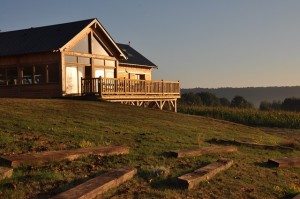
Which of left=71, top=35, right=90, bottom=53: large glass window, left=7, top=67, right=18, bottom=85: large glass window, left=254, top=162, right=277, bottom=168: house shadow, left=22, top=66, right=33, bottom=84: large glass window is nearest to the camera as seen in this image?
left=254, top=162, right=277, bottom=168: house shadow

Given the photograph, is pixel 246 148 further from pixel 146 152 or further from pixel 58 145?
pixel 58 145

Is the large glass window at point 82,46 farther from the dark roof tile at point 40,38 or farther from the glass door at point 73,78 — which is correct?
the glass door at point 73,78

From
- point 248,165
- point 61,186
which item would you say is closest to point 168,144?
point 248,165

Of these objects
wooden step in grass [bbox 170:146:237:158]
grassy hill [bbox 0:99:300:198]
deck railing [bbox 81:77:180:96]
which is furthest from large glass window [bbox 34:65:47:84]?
wooden step in grass [bbox 170:146:237:158]

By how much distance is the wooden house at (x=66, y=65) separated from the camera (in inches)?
1063

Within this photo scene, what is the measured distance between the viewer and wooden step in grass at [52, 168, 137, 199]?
5850 mm

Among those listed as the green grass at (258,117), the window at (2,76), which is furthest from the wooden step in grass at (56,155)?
the green grass at (258,117)

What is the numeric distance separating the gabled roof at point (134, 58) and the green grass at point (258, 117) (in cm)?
699

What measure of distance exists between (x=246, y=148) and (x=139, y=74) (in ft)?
87.0

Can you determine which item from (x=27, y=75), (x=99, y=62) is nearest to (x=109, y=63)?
(x=99, y=62)

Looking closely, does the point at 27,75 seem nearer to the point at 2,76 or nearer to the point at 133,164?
the point at 2,76

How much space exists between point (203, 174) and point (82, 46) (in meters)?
22.8

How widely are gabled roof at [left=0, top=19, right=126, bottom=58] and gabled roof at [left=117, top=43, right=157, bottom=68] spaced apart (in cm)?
501

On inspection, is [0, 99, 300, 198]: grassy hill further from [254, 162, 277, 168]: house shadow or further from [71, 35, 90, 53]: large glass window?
[71, 35, 90, 53]: large glass window
